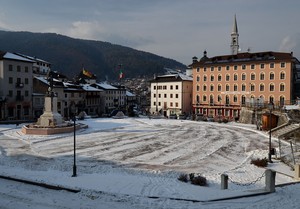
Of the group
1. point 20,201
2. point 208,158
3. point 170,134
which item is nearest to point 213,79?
point 170,134

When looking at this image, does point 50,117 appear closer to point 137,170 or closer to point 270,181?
point 137,170

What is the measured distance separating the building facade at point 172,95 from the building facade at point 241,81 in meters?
3.48

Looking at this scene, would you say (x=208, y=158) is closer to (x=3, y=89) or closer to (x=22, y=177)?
(x=22, y=177)

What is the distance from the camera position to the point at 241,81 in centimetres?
7094

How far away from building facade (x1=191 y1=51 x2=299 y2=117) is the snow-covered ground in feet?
99.7

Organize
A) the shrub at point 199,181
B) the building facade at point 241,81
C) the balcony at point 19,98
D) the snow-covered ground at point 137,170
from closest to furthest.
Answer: the snow-covered ground at point 137,170
the shrub at point 199,181
the balcony at point 19,98
the building facade at point 241,81

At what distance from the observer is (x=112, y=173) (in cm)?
2038

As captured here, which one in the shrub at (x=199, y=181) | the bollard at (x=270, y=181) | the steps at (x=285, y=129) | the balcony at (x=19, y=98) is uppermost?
the balcony at (x=19, y=98)

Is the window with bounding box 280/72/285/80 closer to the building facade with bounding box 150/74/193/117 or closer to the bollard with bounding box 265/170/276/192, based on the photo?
the building facade with bounding box 150/74/193/117

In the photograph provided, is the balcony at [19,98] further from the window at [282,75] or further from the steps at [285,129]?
the window at [282,75]

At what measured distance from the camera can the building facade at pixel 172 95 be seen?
269ft

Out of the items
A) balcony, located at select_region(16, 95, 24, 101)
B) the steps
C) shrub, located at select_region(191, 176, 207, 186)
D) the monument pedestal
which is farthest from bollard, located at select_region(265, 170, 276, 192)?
balcony, located at select_region(16, 95, 24, 101)

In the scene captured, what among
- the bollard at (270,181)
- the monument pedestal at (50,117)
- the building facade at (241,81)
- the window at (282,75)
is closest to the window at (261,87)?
the building facade at (241,81)

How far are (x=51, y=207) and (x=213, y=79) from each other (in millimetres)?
67412
